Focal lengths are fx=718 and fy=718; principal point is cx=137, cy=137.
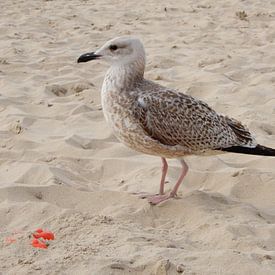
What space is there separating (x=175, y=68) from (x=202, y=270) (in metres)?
5.25

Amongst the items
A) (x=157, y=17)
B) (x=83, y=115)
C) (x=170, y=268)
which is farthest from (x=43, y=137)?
(x=157, y=17)

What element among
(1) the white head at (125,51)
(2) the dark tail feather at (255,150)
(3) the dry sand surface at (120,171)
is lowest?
(3) the dry sand surface at (120,171)

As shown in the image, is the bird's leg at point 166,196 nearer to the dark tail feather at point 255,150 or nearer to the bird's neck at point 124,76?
the dark tail feather at point 255,150

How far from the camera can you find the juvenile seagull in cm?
488

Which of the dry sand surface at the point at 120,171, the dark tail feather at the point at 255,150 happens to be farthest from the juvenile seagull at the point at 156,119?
the dry sand surface at the point at 120,171

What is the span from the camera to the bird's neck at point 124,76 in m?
5.01

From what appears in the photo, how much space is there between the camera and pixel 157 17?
12039mm

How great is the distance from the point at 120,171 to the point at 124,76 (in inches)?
33.3

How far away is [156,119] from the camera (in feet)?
16.1

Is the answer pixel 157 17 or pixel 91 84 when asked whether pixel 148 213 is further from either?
pixel 157 17

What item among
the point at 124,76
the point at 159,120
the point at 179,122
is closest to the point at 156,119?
the point at 159,120

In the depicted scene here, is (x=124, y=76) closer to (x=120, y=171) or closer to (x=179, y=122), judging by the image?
(x=179, y=122)

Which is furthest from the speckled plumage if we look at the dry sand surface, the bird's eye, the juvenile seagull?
the dry sand surface

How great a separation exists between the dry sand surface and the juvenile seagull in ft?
1.17
